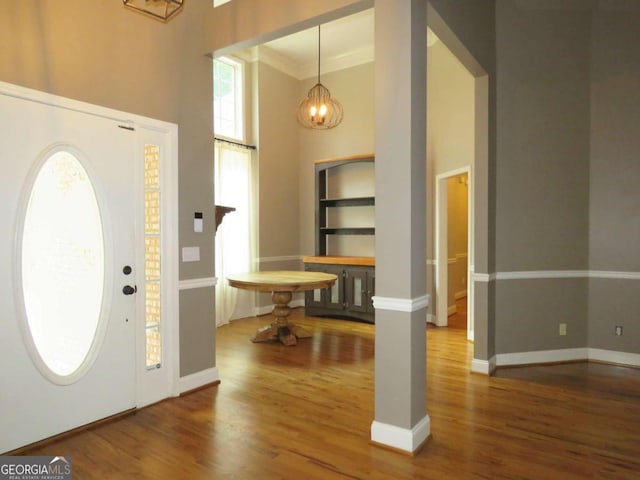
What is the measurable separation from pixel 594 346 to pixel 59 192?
4966 mm

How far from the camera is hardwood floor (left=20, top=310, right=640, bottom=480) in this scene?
2252 millimetres

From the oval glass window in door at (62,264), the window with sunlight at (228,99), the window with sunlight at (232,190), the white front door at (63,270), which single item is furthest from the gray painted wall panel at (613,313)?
the window with sunlight at (228,99)

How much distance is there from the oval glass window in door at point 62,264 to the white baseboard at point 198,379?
0.83 metres

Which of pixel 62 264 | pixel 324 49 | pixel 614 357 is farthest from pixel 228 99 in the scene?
pixel 614 357

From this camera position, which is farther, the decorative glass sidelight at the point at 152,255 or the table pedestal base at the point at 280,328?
the table pedestal base at the point at 280,328

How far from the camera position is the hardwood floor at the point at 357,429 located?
2.25 meters

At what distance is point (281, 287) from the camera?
442 centimetres

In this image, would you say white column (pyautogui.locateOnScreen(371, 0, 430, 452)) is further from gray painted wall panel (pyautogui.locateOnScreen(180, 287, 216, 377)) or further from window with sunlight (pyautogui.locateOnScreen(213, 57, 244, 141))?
window with sunlight (pyautogui.locateOnScreen(213, 57, 244, 141))

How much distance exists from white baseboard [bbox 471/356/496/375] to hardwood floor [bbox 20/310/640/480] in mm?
97

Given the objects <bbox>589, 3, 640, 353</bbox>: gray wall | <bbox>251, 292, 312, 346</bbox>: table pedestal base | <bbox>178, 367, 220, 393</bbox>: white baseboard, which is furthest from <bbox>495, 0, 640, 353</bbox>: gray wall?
<bbox>178, 367, 220, 393</bbox>: white baseboard

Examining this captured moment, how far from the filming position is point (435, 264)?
5867 mm

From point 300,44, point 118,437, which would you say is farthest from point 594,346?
point 300,44

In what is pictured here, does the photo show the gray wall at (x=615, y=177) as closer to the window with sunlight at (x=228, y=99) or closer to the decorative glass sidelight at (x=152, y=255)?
the decorative glass sidelight at (x=152, y=255)

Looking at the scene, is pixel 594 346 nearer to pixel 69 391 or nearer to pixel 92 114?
pixel 69 391
